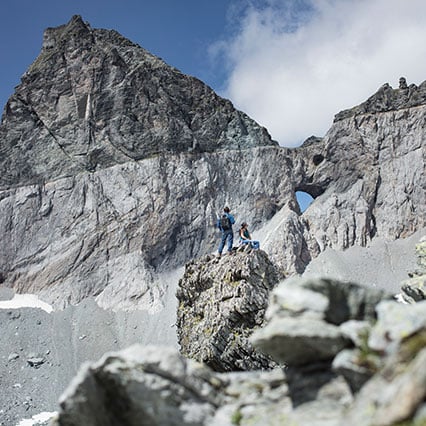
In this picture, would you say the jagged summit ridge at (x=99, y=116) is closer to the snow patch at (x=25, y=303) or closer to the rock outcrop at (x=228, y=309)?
the snow patch at (x=25, y=303)

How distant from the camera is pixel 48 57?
8600 centimetres

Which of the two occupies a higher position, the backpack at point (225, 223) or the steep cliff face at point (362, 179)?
the steep cliff face at point (362, 179)

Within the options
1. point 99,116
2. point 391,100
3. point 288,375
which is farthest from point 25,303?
point 391,100

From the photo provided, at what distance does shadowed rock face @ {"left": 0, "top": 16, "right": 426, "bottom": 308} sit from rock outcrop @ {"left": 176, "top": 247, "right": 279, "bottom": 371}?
40901 mm

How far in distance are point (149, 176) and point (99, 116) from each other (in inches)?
540

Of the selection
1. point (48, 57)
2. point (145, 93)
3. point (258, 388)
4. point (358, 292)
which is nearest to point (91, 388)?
point (258, 388)

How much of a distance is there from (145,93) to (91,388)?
77.9 metres

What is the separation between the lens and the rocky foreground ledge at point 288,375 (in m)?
6.82

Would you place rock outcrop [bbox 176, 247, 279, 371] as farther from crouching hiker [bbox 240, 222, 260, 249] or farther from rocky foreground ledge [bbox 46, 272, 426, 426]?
rocky foreground ledge [bbox 46, 272, 426, 426]

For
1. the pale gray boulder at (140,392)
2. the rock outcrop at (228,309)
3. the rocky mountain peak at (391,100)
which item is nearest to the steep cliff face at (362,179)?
the rocky mountain peak at (391,100)

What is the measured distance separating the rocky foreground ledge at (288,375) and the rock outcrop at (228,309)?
1328cm

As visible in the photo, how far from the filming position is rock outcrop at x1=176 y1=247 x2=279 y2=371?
21281 millimetres

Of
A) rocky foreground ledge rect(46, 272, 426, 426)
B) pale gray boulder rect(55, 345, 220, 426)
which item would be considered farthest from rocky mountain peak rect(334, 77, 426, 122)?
pale gray boulder rect(55, 345, 220, 426)

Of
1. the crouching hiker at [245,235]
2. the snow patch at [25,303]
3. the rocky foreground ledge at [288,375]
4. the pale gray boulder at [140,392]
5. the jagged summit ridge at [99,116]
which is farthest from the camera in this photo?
the jagged summit ridge at [99,116]
